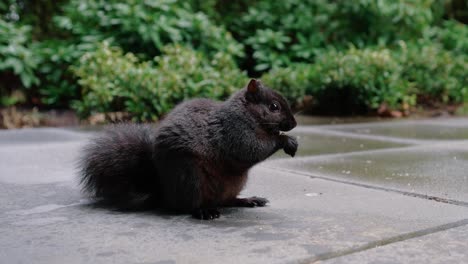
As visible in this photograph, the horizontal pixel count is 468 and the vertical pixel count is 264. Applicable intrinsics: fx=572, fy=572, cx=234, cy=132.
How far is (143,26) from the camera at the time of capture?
7.54 metres

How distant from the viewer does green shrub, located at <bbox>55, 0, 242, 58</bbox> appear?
7641 millimetres

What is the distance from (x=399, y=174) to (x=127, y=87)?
3.82 meters

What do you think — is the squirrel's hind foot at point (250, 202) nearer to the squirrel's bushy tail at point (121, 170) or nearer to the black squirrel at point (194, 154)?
the black squirrel at point (194, 154)

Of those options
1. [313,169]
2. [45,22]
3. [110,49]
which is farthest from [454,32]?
[313,169]

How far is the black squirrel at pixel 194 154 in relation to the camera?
2512 mm

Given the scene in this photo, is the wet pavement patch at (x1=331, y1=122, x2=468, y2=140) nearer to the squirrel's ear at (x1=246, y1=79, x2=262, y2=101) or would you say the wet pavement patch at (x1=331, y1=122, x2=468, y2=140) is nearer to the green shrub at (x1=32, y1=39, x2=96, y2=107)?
the squirrel's ear at (x1=246, y1=79, x2=262, y2=101)

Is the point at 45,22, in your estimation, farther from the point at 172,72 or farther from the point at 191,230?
the point at 191,230

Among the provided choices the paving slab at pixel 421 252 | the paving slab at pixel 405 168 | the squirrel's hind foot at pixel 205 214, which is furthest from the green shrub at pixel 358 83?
the paving slab at pixel 421 252

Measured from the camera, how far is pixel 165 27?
7578 mm

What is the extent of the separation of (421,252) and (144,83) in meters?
4.78

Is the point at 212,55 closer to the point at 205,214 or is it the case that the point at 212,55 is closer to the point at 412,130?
the point at 412,130

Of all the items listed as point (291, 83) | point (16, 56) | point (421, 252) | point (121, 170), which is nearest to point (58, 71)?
point (16, 56)

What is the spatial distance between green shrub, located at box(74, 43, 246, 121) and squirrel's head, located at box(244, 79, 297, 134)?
12.0 ft

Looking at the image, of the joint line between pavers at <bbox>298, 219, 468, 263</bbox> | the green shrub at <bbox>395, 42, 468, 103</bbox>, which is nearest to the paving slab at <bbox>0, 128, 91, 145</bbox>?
the joint line between pavers at <bbox>298, 219, 468, 263</bbox>
